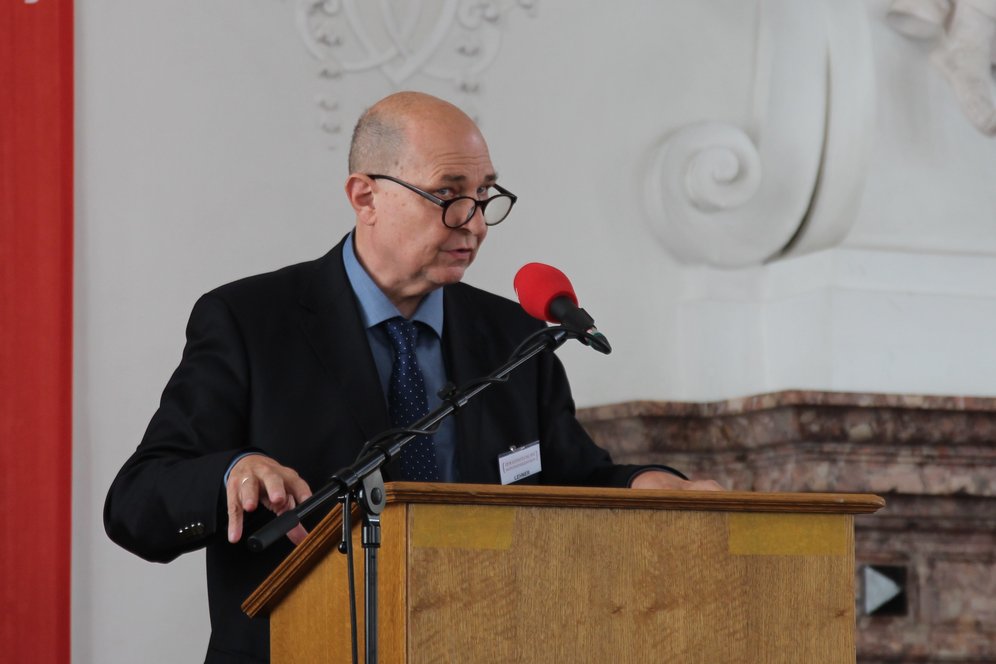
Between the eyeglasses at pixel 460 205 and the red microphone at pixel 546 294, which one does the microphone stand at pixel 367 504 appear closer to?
the red microphone at pixel 546 294

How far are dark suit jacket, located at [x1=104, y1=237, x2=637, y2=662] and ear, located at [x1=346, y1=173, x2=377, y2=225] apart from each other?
0.39 feet

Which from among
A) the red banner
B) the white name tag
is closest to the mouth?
the white name tag

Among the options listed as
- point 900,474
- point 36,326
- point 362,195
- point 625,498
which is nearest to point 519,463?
point 362,195

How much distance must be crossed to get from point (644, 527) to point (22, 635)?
2.37 meters

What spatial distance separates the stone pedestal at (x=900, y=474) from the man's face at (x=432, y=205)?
5.65ft

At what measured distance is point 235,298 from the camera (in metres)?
2.98

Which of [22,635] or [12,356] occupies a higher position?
[12,356]

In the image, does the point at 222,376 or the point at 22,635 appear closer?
the point at 222,376

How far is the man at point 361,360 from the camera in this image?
2762 millimetres

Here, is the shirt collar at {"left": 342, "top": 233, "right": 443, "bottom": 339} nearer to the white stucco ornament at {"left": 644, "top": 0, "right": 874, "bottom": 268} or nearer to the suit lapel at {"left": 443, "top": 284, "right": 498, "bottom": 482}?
the suit lapel at {"left": 443, "top": 284, "right": 498, "bottom": 482}

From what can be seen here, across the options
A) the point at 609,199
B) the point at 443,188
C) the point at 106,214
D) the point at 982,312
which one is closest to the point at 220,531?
the point at 443,188

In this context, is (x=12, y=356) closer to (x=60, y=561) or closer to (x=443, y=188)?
(x=60, y=561)

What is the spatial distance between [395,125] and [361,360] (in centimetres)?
46

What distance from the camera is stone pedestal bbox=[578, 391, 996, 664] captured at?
4363mm
